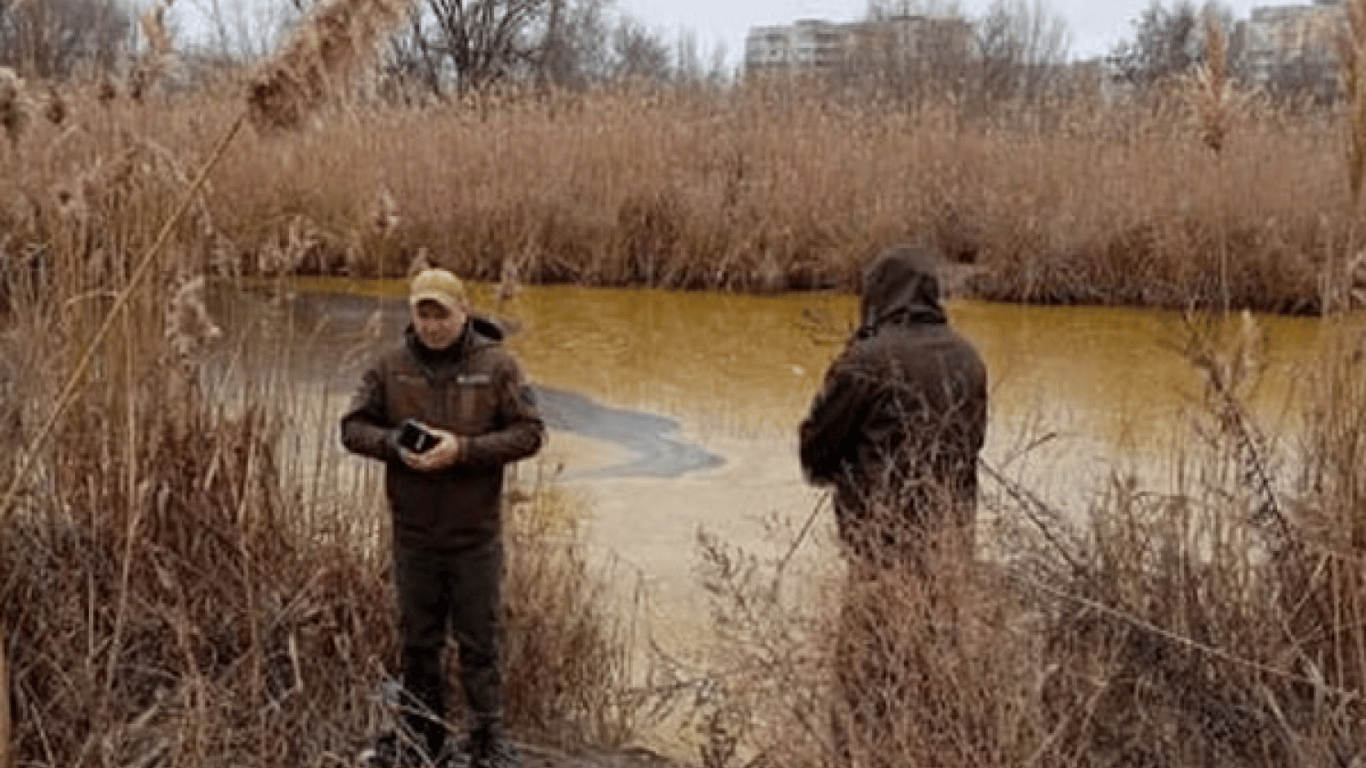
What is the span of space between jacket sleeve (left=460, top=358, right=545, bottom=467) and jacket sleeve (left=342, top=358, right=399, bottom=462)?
0.57 ft

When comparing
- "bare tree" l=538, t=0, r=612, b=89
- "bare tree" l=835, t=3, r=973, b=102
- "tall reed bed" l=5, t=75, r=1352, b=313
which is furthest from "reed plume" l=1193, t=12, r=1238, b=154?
"bare tree" l=538, t=0, r=612, b=89

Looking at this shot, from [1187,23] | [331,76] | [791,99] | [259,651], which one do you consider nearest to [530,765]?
[259,651]

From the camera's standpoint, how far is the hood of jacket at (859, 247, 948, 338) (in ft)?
13.0

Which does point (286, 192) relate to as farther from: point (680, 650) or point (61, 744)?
point (61, 744)

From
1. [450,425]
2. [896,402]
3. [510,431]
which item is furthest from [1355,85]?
[450,425]

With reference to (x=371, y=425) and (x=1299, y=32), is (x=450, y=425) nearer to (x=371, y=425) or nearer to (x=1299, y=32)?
(x=371, y=425)

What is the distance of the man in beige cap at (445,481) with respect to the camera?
140 inches

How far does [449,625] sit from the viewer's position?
3.69m

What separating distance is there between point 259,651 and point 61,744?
399 millimetres

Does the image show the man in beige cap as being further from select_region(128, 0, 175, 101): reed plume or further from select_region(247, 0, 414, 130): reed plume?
select_region(247, 0, 414, 130): reed plume

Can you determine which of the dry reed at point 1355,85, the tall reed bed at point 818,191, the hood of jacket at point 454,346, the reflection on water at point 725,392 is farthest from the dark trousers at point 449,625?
the tall reed bed at point 818,191

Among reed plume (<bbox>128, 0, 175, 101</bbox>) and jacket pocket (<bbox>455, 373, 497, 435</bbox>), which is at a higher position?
reed plume (<bbox>128, 0, 175, 101</bbox>)

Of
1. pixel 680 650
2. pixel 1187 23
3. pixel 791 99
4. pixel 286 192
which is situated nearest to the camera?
pixel 680 650

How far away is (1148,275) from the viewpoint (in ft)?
Answer: 42.0
